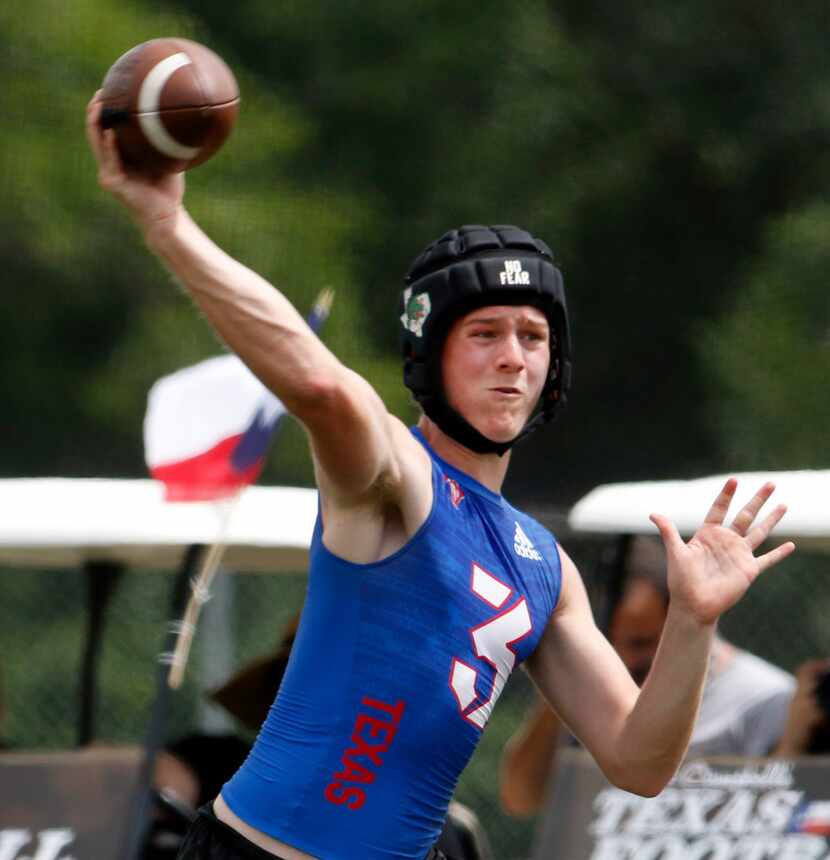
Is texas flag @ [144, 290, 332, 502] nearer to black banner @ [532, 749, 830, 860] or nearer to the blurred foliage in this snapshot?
black banner @ [532, 749, 830, 860]

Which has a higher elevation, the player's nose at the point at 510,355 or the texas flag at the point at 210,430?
the player's nose at the point at 510,355

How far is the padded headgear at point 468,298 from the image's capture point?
13.1 ft

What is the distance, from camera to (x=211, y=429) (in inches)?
289

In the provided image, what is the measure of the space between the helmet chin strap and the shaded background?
8019 mm

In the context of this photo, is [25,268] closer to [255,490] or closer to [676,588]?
[255,490]

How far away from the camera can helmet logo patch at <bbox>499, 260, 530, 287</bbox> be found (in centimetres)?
403

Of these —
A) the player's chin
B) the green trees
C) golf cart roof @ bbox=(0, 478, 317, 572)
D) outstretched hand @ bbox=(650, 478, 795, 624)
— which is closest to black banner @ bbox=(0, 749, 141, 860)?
golf cart roof @ bbox=(0, 478, 317, 572)

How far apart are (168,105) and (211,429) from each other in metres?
3.88

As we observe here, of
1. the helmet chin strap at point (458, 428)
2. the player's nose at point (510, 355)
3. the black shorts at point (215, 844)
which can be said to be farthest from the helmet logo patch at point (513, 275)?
the black shorts at point (215, 844)

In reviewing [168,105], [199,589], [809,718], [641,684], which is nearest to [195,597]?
[199,589]

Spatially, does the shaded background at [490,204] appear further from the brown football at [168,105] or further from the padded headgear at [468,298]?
the brown football at [168,105]

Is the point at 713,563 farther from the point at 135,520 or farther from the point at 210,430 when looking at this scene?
the point at 210,430

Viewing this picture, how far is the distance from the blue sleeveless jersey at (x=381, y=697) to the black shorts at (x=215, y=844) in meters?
0.04

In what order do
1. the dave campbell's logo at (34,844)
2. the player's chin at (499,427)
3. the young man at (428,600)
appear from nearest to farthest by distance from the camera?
the young man at (428,600) < the player's chin at (499,427) < the dave campbell's logo at (34,844)
